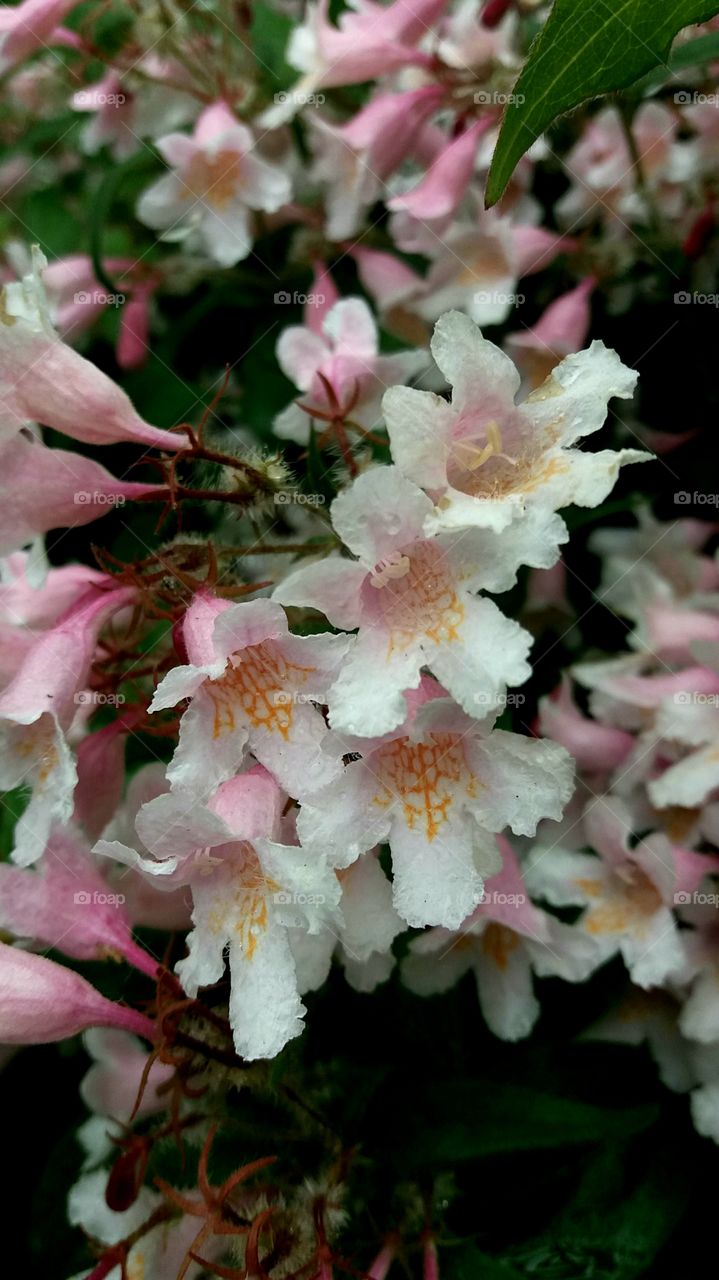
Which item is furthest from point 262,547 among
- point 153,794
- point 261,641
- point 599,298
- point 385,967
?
point 599,298

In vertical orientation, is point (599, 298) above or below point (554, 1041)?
above

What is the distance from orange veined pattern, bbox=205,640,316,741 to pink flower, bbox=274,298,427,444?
13.8 inches

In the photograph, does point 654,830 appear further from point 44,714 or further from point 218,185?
point 218,185

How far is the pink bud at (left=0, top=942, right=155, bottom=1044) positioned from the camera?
82 centimetres

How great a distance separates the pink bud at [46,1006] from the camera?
824mm

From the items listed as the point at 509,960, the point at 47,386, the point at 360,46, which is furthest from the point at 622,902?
the point at 360,46

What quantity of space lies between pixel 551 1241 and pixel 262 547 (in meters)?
0.65

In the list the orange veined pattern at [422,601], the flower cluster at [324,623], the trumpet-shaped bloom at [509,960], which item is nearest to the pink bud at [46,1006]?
the flower cluster at [324,623]

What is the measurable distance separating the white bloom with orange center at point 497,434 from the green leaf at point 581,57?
11cm

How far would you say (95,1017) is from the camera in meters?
0.86

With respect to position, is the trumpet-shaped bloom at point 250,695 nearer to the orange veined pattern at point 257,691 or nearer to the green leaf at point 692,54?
the orange veined pattern at point 257,691

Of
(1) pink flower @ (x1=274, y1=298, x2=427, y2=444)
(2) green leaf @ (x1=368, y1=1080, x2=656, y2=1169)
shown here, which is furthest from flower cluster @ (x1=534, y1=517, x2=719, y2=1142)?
(1) pink flower @ (x1=274, y1=298, x2=427, y2=444)

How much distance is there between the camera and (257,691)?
0.76 m

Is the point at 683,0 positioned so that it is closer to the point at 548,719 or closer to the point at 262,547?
the point at 262,547
